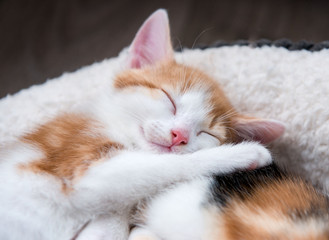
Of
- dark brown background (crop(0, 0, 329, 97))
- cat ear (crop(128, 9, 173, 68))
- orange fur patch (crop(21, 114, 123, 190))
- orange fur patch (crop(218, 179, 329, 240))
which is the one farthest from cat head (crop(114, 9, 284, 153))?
dark brown background (crop(0, 0, 329, 97))

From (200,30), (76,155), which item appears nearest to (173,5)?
(200,30)

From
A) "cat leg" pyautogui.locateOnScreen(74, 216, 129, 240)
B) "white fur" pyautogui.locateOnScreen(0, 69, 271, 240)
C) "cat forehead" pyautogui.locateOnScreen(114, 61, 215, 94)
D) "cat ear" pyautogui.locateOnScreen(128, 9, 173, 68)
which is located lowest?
"cat leg" pyautogui.locateOnScreen(74, 216, 129, 240)

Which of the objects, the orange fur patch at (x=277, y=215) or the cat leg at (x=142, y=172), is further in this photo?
the cat leg at (x=142, y=172)

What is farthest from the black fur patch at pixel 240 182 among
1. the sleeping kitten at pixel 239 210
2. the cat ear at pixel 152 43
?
the cat ear at pixel 152 43

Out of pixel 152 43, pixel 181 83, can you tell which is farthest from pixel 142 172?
pixel 152 43

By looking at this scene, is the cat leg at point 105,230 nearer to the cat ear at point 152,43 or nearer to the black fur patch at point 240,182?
the black fur patch at point 240,182

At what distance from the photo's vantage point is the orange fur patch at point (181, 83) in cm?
105

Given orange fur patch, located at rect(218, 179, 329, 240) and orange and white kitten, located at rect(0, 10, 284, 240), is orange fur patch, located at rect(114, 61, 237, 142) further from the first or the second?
orange fur patch, located at rect(218, 179, 329, 240)

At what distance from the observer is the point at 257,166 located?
88 centimetres

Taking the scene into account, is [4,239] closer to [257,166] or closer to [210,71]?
[257,166]

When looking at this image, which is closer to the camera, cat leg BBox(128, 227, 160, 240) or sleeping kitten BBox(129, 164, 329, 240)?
sleeping kitten BBox(129, 164, 329, 240)

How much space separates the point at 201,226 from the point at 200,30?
53.5 inches

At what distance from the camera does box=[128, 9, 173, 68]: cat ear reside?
44.8 inches

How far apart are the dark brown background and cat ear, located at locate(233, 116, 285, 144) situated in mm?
898
